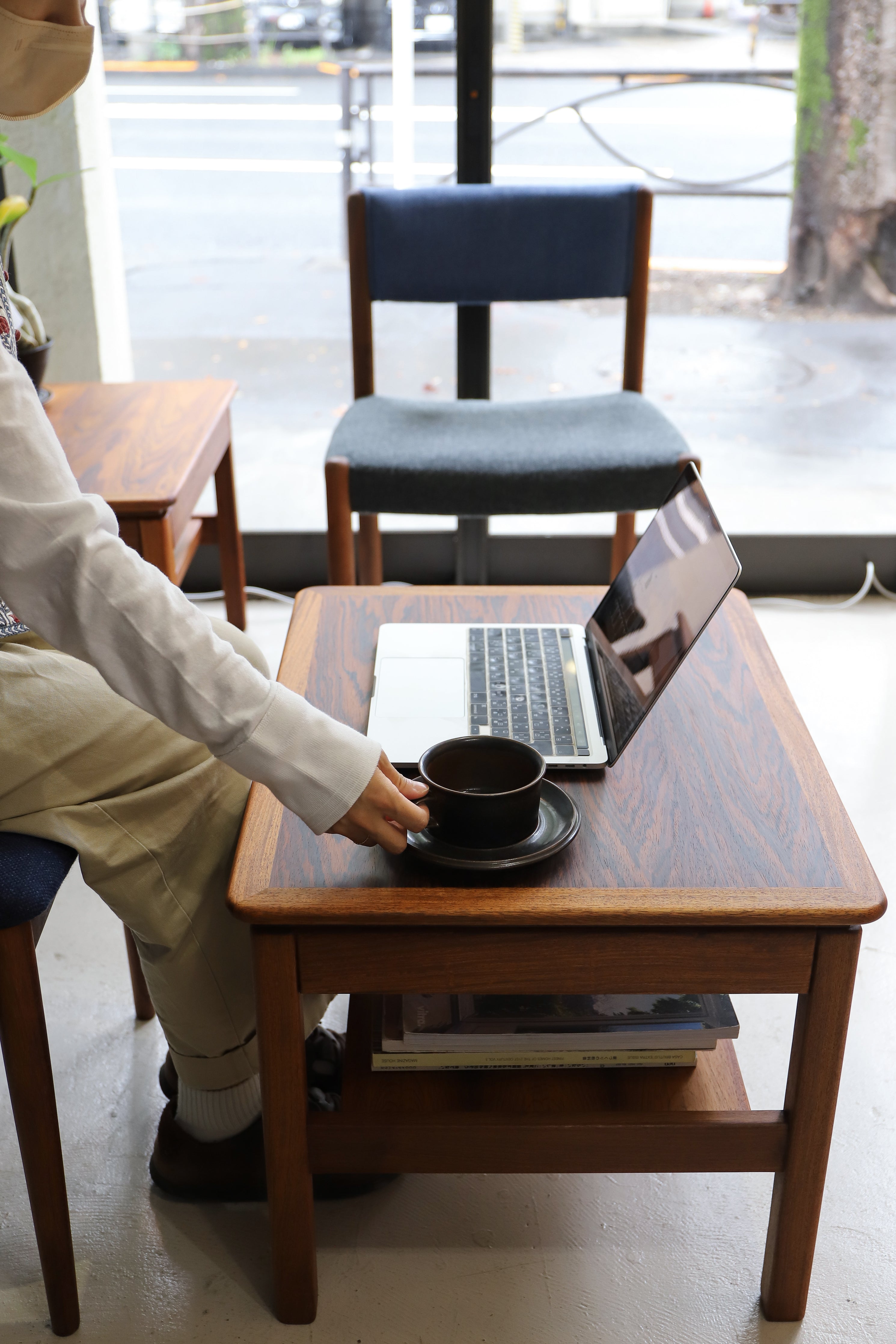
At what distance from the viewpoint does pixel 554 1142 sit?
102 cm

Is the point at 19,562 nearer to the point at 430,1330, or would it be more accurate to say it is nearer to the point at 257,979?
the point at 257,979

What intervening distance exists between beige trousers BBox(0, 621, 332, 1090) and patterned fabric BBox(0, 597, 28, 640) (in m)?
0.01

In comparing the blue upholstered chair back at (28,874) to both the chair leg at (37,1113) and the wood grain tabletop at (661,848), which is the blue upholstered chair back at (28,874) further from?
the wood grain tabletop at (661,848)

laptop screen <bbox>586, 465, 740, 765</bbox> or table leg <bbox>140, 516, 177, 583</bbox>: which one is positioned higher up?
laptop screen <bbox>586, 465, 740, 765</bbox>

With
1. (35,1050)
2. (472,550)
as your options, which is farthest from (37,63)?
(472,550)

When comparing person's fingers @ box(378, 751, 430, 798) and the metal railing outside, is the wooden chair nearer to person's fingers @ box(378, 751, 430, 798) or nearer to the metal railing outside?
person's fingers @ box(378, 751, 430, 798)

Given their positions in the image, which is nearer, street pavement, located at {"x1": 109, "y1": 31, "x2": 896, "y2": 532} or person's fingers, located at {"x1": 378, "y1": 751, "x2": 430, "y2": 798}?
person's fingers, located at {"x1": 378, "y1": 751, "x2": 430, "y2": 798}

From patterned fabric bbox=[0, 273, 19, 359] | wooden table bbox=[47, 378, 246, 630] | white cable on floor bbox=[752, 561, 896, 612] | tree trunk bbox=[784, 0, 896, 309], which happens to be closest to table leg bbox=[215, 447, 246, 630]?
wooden table bbox=[47, 378, 246, 630]

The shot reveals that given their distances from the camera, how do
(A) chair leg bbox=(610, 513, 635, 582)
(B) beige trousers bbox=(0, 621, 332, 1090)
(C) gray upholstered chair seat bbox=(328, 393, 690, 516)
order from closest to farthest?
(B) beige trousers bbox=(0, 621, 332, 1090), (C) gray upholstered chair seat bbox=(328, 393, 690, 516), (A) chair leg bbox=(610, 513, 635, 582)

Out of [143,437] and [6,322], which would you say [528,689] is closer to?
[6,322]

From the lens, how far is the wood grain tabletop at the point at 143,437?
1.50 m

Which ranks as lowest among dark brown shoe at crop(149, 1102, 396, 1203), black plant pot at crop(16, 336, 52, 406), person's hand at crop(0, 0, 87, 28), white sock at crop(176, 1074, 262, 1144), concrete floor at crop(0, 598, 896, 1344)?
concrete floor at crop(0, 598, 896, 1344)

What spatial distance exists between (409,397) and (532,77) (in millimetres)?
645

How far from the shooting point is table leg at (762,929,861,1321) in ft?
3.09
